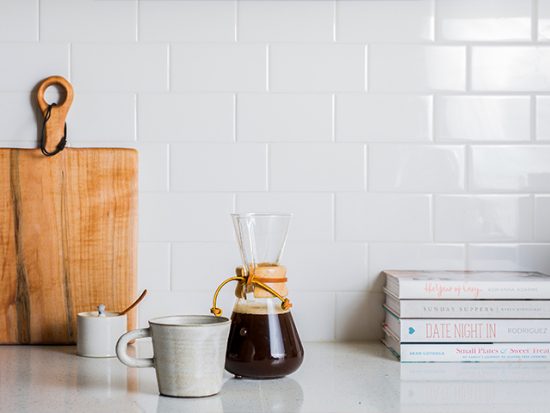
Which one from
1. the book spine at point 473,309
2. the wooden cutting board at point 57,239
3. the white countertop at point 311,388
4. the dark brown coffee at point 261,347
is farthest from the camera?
the wooden cutting board at point 57,239

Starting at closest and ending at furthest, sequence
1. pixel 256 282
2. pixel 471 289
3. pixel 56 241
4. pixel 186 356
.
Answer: pixel 186 356
pixel 256 282
pixel 471 289
pixel 56 241

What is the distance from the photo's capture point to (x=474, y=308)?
1.22 metres

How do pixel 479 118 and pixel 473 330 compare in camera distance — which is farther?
pixel 479 118

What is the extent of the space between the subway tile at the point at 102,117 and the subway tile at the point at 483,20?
1.89 feet

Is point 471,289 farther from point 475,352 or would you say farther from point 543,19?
point 543,19

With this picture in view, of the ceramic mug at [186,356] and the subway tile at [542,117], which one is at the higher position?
the subway tile at [542,117]

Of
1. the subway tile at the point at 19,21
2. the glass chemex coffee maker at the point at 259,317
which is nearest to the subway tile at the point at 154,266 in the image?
the glass chemex coffee maker at the point at 259,317

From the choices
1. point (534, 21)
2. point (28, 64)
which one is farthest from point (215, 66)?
point (534, 21)

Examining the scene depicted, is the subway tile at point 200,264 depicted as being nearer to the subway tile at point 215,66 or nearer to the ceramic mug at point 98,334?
the ceramic mug at point 98,334

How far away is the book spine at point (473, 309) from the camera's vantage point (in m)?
1.22

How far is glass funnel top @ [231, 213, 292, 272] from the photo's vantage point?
113cm

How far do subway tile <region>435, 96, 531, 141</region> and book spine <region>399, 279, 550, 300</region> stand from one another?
312 millimetres

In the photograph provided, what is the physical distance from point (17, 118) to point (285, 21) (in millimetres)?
502

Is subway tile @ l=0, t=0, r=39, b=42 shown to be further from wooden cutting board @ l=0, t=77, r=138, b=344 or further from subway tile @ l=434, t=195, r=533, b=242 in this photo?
subway tile @ l=434, t=195, r=533, b=242
